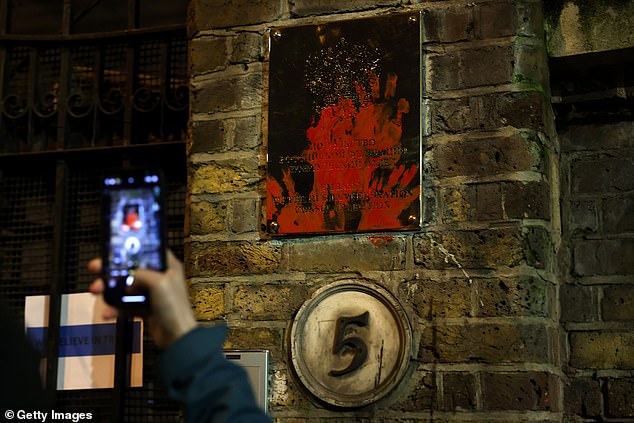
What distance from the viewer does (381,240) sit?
3688mm

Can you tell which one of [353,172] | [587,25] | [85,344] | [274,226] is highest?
[587,25]

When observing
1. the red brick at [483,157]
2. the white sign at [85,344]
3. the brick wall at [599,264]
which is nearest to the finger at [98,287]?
the red brick at [483,157]

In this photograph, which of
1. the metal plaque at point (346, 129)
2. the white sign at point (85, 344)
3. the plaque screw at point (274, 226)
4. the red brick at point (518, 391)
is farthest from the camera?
the white sign at point (85, 344)

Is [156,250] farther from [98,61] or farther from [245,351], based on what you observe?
[98,61]

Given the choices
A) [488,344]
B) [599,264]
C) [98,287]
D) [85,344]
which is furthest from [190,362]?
[85,344]

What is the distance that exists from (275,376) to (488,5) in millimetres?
1498

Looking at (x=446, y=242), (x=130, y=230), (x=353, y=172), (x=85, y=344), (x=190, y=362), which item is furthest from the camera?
(x=85, y=344)

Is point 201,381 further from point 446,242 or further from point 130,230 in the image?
point 446,242

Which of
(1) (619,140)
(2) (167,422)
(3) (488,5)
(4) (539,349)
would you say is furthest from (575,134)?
(2) (167,422)

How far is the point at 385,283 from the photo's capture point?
3.67 m

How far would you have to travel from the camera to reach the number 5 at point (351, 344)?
3.64 m

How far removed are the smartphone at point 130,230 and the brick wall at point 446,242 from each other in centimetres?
220

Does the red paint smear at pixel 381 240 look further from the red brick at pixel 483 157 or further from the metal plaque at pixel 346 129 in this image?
the red brick at pixel 483 157

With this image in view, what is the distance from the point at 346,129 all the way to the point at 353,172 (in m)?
0.16
